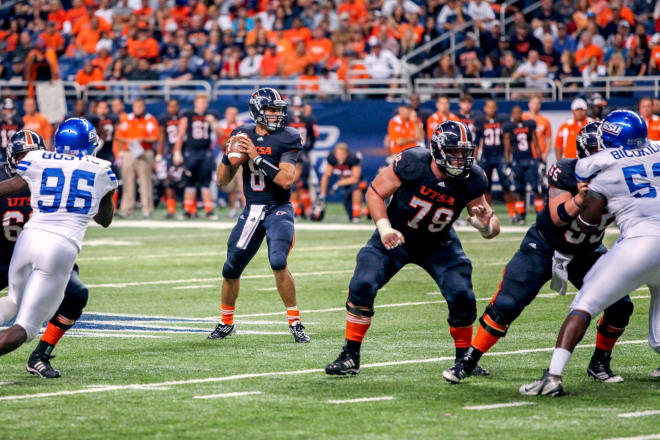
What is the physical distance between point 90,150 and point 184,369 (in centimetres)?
151

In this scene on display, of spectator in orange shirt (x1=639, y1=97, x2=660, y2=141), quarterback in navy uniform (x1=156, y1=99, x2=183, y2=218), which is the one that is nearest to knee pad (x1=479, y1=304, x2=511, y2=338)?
spectator in orange shirt (x1=639, y1=97, x2=660, y2=141)

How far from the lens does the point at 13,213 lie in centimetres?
771

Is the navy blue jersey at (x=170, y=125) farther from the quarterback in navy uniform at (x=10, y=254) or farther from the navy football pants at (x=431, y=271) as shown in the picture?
the navy football pants at (x=431, y=271)

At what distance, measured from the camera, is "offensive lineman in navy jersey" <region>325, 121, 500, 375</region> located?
7.37m

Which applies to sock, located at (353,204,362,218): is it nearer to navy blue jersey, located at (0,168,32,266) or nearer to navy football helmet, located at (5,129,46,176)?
navy blue jersey, located at (0,168,32,266)

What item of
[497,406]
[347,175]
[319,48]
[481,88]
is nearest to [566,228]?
[497,406]

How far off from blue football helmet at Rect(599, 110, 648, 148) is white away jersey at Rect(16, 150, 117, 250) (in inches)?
116

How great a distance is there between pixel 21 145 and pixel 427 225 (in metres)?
2.57

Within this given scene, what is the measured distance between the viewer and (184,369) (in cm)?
765

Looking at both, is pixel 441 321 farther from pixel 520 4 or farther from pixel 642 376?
pixel 520 4

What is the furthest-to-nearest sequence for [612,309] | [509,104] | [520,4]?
[520,4], [509,104], [612,309]

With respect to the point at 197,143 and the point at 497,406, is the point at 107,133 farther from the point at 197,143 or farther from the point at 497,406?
the point at 497,406

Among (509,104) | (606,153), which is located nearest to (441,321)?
(606,153)

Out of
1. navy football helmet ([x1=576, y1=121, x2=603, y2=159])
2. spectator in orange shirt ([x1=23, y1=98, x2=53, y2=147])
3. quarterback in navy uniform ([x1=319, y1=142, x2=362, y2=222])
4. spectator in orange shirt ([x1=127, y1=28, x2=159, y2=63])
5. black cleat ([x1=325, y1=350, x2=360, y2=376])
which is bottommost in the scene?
quarterback in navy uniform ([x1=319, y1=142, x2=362, y2=222])
